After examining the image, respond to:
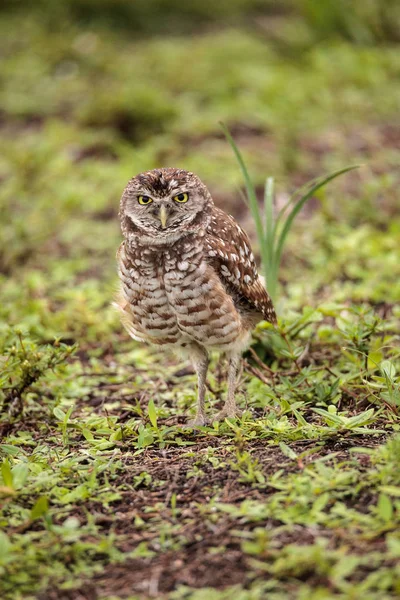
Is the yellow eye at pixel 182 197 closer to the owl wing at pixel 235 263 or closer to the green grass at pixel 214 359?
the owl wing at pixel 235 263

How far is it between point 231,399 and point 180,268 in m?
0.73

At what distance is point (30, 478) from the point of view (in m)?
3.18

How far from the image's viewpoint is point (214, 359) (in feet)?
15.9

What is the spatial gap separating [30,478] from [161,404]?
1254mm

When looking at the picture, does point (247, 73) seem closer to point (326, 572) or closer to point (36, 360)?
point (36, 360)

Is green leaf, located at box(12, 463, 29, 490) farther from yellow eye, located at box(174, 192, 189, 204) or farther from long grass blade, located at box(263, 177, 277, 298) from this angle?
long grass blade, located at box(263, 177, 277, 298)

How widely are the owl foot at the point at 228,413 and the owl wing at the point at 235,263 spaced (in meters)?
0.53

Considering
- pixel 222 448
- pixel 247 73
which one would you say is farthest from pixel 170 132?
pixel 222 448

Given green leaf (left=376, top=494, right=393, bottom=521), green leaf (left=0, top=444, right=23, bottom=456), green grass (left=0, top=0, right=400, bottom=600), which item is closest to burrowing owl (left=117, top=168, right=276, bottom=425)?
green grass (left=0, top=0, right=400, bottom=600)

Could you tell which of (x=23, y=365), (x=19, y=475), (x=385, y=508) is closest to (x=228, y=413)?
(x=23, y=365)

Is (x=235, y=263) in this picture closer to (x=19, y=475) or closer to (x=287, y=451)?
(x=287, y=451)

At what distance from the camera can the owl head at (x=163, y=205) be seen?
379 cm

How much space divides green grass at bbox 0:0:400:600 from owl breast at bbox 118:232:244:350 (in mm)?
431

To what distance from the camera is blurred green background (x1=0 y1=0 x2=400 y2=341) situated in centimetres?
586
